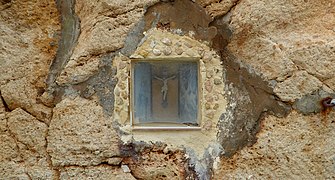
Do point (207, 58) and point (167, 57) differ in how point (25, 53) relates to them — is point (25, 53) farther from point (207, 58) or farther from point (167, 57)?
point (207, 58)

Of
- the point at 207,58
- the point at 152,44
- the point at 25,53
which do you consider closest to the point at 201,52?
the point at 207,58

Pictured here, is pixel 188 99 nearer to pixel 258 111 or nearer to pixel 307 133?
pixel 258 111

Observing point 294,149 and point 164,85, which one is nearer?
point 294,149

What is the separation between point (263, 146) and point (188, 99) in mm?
281

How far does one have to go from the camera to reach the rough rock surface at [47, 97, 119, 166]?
1442 millimetres

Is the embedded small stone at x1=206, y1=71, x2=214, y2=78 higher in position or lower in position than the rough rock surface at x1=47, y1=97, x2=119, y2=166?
higher

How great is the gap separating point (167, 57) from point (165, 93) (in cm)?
15

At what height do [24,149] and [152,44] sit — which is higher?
[152,44]

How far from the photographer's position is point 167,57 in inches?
56.6

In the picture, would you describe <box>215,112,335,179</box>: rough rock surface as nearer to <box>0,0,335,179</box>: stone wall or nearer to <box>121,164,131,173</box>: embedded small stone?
<box>0,0,335,179</box>: stone wall

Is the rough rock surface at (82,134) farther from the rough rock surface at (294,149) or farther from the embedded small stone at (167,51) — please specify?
the rough rock surface at (294,149)

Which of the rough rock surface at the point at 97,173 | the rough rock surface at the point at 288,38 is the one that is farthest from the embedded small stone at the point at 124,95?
the rough rock surface at the point at 288,38

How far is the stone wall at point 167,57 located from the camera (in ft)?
4.56

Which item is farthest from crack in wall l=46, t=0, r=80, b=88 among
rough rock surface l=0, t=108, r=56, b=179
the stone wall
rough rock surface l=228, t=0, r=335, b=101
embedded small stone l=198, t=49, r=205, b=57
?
rough rock surface l=228, t=0, r=335, b=101
